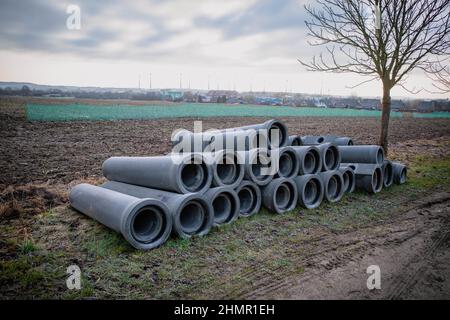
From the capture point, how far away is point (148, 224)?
15.3 ft

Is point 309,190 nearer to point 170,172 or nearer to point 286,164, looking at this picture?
point 286,164

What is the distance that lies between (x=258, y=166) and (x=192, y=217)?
1782 mm

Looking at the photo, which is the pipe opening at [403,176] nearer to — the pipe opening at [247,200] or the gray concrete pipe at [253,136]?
the gray concrete pipe at [253,136]

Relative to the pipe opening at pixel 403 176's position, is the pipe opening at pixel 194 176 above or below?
above

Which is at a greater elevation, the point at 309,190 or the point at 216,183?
the point at 216,183

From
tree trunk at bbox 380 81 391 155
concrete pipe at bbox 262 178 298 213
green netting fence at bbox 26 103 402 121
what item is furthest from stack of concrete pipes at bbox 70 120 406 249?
green netting fence at bbox 26 103 402 121

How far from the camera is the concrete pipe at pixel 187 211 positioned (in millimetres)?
4566

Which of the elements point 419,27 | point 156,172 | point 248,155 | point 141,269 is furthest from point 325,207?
point 419,27

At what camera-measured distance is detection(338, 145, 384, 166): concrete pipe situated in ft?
25.0

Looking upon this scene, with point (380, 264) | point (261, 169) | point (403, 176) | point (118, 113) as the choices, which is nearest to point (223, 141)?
point (261, 169)

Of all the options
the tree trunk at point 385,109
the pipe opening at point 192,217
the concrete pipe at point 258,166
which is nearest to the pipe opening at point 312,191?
the concrete pipe at point 258,166

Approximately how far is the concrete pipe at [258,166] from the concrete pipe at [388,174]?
388cm

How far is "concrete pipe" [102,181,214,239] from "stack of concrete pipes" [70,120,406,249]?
1 centimetres

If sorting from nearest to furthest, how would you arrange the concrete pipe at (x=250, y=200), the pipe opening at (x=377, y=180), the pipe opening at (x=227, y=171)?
the pipe opening at (x=227, y=171), the concrete pipe at (x=250, y=200), the pipe opening at (x=377, y=180)
